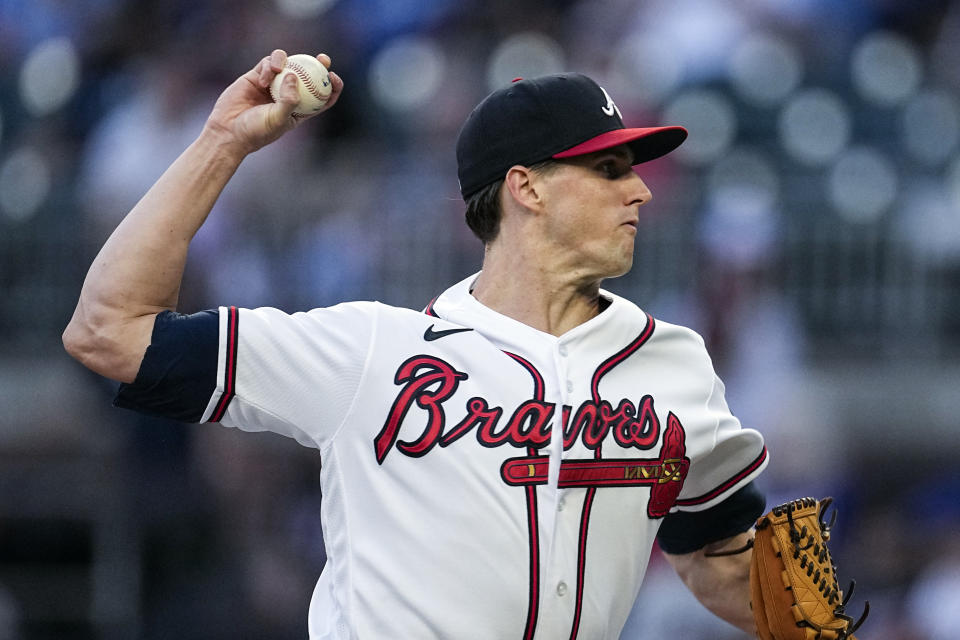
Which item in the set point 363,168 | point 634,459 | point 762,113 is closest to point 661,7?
point 762,113

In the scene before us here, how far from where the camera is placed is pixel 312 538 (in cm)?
570

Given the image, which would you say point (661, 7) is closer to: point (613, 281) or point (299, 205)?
point (613, 281)

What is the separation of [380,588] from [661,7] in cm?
525

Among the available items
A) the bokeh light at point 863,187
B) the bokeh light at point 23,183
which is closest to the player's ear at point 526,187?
the bokeh light at point 863,187

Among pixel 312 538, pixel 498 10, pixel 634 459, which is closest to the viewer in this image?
pixel 634 459

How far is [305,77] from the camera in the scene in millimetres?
2463

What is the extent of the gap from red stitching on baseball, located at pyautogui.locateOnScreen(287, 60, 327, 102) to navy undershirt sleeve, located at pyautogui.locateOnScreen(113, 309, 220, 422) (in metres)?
0.47

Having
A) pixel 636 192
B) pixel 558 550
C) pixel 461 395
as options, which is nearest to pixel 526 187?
pixel 636 192

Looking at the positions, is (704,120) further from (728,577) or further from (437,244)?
(728,577)

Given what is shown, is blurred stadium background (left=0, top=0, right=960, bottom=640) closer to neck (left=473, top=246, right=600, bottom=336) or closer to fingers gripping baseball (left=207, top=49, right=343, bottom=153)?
neck (left=473, top=246, right=600, bottom=336)

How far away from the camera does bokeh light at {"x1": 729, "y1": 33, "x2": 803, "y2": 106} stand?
22.6ft

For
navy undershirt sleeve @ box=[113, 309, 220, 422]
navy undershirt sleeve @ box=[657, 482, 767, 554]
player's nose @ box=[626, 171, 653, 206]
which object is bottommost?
navy undershirt sleeve @ box=[657, 482, 767, 554]

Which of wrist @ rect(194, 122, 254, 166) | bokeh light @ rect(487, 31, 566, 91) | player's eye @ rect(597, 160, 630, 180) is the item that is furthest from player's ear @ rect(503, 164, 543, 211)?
bokeh light @ rect(487, 31, 566, 91)

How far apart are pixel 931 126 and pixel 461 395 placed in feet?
16.2
